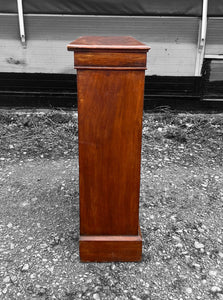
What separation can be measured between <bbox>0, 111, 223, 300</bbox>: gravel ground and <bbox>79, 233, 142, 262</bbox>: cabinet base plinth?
4 cm

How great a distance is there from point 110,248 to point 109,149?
647mm

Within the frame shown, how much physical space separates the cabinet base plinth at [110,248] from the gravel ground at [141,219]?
0.04 meters

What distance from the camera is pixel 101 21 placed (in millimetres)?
5203

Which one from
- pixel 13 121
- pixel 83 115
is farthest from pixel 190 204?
pixel 13 121

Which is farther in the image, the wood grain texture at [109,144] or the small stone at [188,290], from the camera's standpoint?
the small stone at [188,290]

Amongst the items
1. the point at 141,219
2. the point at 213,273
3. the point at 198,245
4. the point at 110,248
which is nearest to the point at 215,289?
the point at 213,273

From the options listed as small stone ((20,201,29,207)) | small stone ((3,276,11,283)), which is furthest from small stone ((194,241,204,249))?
small stone ((20,201,29,207))

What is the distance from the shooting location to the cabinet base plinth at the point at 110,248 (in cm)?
A: 189

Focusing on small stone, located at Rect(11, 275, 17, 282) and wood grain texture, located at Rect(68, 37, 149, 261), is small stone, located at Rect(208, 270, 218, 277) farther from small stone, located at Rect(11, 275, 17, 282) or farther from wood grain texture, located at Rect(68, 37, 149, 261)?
small stone, located at Rect(11, 275, 17, 282)

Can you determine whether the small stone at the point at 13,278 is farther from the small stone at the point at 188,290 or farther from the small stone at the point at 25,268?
the small stone at the point at 188,290

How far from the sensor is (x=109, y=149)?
5.67 feet

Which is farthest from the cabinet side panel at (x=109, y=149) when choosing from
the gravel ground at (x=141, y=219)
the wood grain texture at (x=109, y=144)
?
the gravel ground at (x=141, y=219)

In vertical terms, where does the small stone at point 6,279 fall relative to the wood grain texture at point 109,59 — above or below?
below

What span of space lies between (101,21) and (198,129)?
2560 mm
